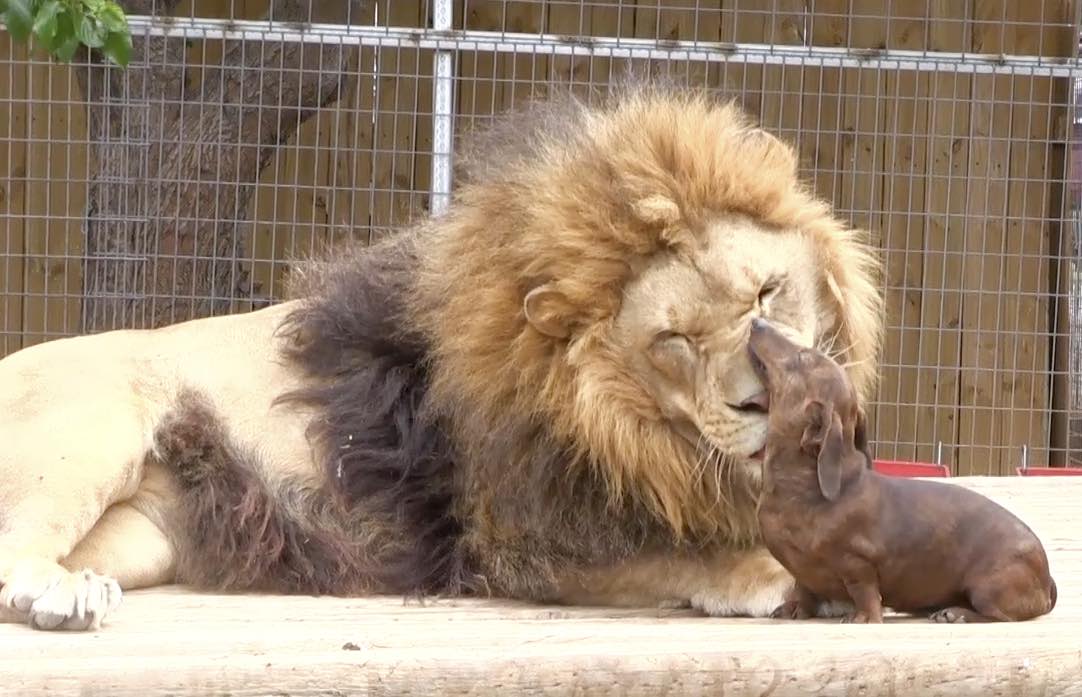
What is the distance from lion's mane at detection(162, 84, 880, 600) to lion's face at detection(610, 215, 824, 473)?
3 cm

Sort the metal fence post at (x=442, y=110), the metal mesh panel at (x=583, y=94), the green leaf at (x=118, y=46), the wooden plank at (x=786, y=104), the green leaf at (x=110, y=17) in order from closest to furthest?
the green leaf at (x=110, y=17) < the green leaf at (x=118, y=46) < the metal fence post at (x=442, y=110) < the metal mesh panel at (x=583, y=94) < the wooden plank at (x=786, y=104)

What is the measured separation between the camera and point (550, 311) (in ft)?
8.79

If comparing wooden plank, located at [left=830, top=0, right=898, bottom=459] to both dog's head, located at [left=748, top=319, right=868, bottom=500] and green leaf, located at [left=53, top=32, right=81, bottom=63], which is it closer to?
green leaf, located at [left=53, top=32, right=81, bottom=63]

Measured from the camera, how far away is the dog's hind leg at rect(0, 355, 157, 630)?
254 cm

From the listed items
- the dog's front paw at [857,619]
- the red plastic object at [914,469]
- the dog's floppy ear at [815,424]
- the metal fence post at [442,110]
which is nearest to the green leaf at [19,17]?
the metal fence post at [442,110]

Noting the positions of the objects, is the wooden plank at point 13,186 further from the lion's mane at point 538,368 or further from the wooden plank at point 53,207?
the lion's mane at point 538,368

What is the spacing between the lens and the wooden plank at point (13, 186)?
6.05 meters

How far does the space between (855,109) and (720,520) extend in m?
3.73

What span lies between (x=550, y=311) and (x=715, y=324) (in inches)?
10.9

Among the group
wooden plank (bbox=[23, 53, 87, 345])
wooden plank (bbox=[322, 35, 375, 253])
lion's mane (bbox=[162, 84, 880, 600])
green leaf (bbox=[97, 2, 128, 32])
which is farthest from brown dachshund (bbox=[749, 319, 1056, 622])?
wooden plank (bbox=[23, 53, 87, 345])

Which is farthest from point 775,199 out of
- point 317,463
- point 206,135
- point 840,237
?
point 206,135

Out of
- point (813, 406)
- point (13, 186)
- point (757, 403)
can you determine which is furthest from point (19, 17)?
point (13, 186)

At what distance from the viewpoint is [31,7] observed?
372 centimetres

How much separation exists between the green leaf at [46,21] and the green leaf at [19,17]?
0.10 metres
